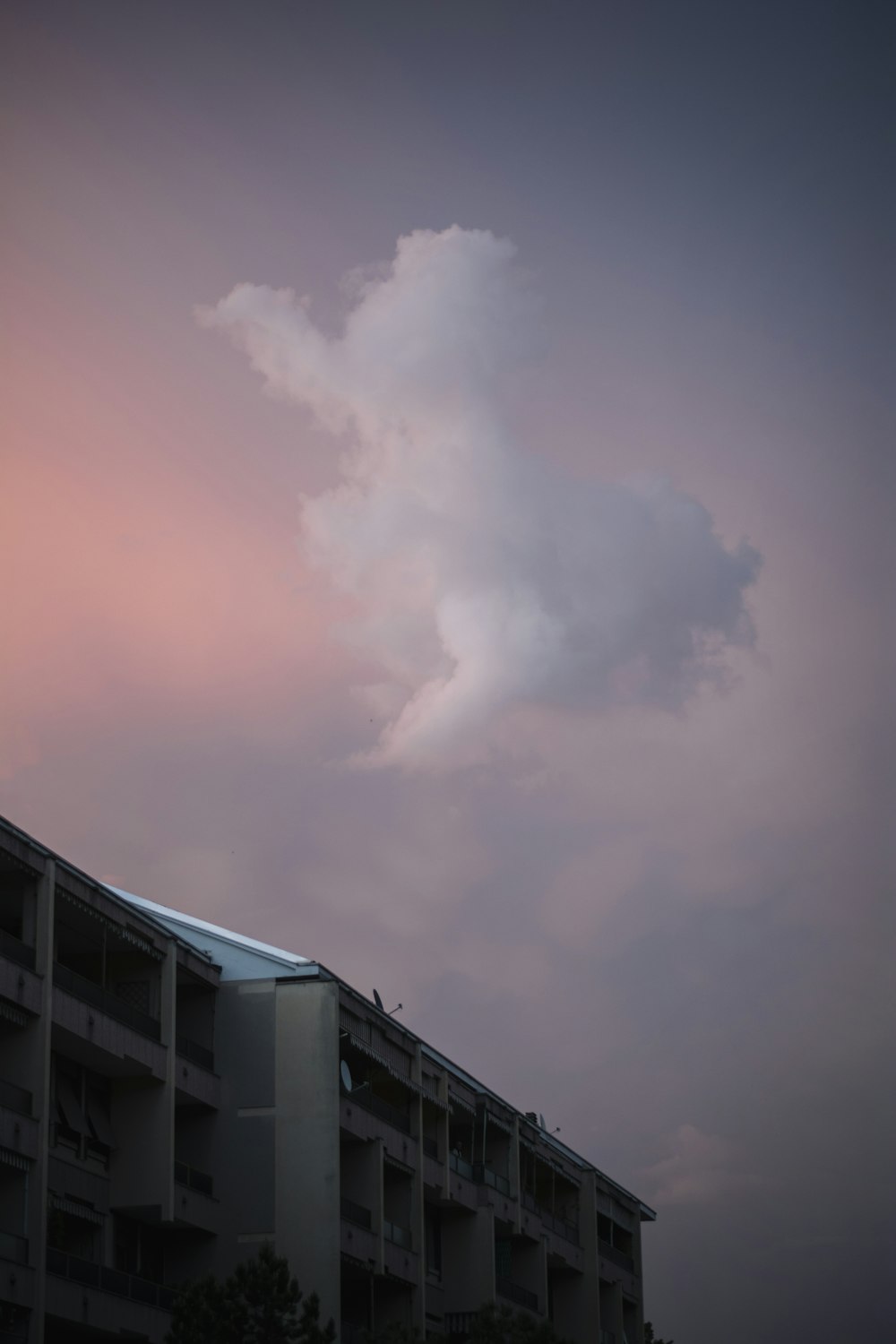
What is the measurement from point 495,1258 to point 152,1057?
25534 millimetres

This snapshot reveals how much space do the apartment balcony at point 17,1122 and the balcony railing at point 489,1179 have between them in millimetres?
26459

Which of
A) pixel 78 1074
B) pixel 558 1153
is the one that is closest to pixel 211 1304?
pixel 78 1074

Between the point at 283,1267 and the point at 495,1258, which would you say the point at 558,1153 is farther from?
the point at 283,1267

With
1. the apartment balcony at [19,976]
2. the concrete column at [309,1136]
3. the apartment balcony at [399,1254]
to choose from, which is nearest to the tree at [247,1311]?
the apartment balcony at [19,976]

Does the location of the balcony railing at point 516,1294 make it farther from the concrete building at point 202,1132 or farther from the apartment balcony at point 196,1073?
the apartment balcony at point 196,1073

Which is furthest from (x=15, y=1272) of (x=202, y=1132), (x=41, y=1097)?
(x=202, y=1132)

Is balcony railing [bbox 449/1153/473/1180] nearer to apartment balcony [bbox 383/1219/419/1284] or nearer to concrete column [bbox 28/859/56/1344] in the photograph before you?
apartment balcony [bbox 383/1219/419/1284]

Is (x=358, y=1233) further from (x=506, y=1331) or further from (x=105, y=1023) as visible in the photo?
(x=105, y=1023)

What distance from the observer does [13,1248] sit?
4022 cm

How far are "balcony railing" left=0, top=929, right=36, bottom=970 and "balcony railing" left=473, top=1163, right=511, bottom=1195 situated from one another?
Answer: 2704 centimetres

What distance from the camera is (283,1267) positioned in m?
42.0

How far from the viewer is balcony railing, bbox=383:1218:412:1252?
55.6 m

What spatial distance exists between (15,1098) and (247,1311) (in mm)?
7343

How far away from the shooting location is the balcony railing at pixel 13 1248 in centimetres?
3984
